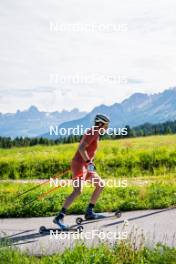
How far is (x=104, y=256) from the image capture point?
27.2 ft

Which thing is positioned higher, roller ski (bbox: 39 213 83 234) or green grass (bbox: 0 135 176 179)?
green grass (bbox: 0 135 176 179)

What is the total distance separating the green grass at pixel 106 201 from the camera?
12.8 metres

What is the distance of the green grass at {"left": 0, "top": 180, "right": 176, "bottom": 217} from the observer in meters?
12.8

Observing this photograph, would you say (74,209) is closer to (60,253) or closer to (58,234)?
(58,234)

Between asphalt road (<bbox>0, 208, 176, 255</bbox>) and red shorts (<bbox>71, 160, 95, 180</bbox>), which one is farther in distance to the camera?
red shorts (<bbox>71, 160, 95, 180</bbox>)

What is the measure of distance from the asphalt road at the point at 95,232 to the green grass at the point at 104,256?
390mm

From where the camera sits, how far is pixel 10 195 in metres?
14.8

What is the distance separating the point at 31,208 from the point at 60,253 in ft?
13.5

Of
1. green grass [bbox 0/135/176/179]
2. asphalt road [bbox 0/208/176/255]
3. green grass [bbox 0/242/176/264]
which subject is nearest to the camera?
green grass [bbox 0/242/176/264]

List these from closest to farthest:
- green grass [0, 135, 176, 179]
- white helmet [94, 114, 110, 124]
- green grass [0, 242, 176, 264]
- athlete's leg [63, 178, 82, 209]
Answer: green grass [0, 242, 176, 264] → white helmet [94, 114, 110, 124] → athlete's leg [63, 178, 82, 209] → green grass [0, 135, 176, 179]

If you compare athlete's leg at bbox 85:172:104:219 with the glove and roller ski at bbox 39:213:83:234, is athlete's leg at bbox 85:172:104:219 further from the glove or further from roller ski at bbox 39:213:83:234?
roller ski at bbox 39:213:83:234

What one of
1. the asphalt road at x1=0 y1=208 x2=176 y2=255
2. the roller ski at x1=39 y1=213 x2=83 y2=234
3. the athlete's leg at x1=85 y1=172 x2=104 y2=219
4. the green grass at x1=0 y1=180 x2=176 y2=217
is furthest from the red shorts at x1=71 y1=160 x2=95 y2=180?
the green grass at x1=0 y1=180 x2=176 y2=217

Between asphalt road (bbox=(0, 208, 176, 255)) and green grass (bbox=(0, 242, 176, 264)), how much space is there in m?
0.39

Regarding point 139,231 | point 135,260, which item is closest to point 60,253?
point 135,260
